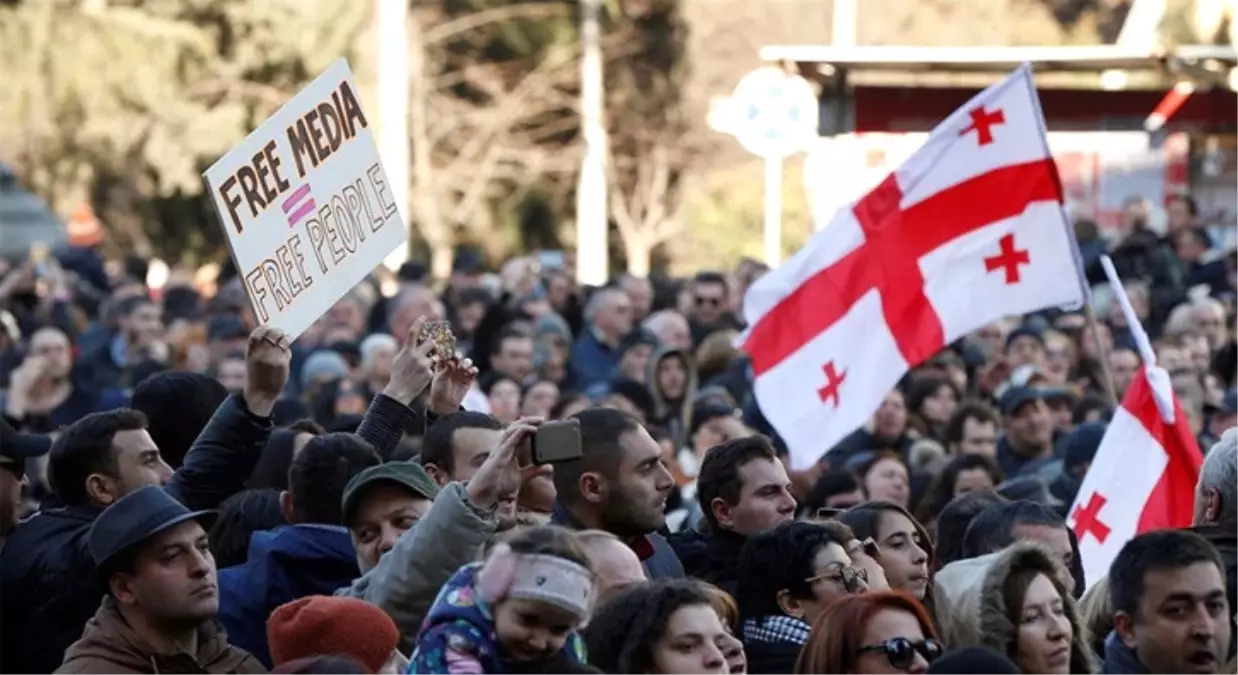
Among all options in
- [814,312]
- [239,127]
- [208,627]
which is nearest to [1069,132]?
[814,312]

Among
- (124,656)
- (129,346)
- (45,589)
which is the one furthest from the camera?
(129,346)

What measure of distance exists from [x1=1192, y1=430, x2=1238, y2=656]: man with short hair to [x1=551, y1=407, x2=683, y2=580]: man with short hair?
1.50m

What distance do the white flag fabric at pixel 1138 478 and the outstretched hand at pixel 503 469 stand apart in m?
4.13

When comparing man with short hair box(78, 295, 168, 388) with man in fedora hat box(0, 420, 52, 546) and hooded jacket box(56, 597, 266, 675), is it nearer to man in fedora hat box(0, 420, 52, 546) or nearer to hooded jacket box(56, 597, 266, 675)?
man in fedora hat box(0, 420, 52, 546)

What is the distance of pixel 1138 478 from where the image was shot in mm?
10641

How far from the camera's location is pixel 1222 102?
23.4 m

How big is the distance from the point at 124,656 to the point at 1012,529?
2747 mm

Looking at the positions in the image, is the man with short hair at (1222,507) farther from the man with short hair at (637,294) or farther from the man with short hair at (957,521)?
the man with short hair at (637,294)

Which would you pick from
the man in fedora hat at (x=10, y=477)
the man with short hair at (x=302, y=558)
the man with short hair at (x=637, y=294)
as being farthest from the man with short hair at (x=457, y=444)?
the man with short hair at (x=637, y=294)

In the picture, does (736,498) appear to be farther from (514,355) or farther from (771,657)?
(514,355)

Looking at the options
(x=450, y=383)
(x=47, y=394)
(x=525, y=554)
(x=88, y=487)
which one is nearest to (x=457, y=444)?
(x=450, y=383)

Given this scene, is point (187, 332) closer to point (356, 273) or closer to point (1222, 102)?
point (1222, 102)

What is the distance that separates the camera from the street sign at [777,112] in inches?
919

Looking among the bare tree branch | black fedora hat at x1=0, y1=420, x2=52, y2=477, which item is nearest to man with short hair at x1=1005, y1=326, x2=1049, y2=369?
black fedora hat at x1=0, y1=420, x2=52, y2=477
